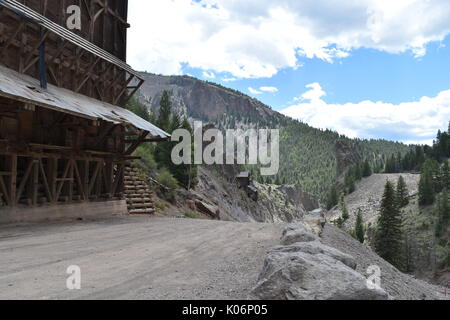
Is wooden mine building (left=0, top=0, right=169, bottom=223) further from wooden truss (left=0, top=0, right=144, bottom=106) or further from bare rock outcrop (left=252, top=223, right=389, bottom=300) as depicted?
bare rock outcrop (left=252, top=223, right=389, bottom=300)

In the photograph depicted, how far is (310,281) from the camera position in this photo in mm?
4473

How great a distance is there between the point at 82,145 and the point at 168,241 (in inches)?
338

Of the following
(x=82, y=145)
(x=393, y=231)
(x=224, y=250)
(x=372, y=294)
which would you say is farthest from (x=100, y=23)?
(x=393, y=231)

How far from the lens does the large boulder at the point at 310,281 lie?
4168mm

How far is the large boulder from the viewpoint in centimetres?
417

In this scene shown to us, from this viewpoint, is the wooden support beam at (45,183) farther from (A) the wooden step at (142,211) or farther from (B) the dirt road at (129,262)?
(A) the wooden step at (142,211)

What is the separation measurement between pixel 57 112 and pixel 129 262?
33.1 feet

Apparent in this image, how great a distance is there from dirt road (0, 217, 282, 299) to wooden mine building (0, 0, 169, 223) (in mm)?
2467

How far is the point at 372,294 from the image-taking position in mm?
4156

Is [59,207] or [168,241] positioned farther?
[59,207]

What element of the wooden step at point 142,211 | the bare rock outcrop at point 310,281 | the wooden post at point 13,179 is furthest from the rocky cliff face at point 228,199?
the bare rock outcrop at point 310,281

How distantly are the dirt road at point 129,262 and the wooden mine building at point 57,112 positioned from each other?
2467mm

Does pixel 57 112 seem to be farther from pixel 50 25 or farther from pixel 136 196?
pixel 136 196
